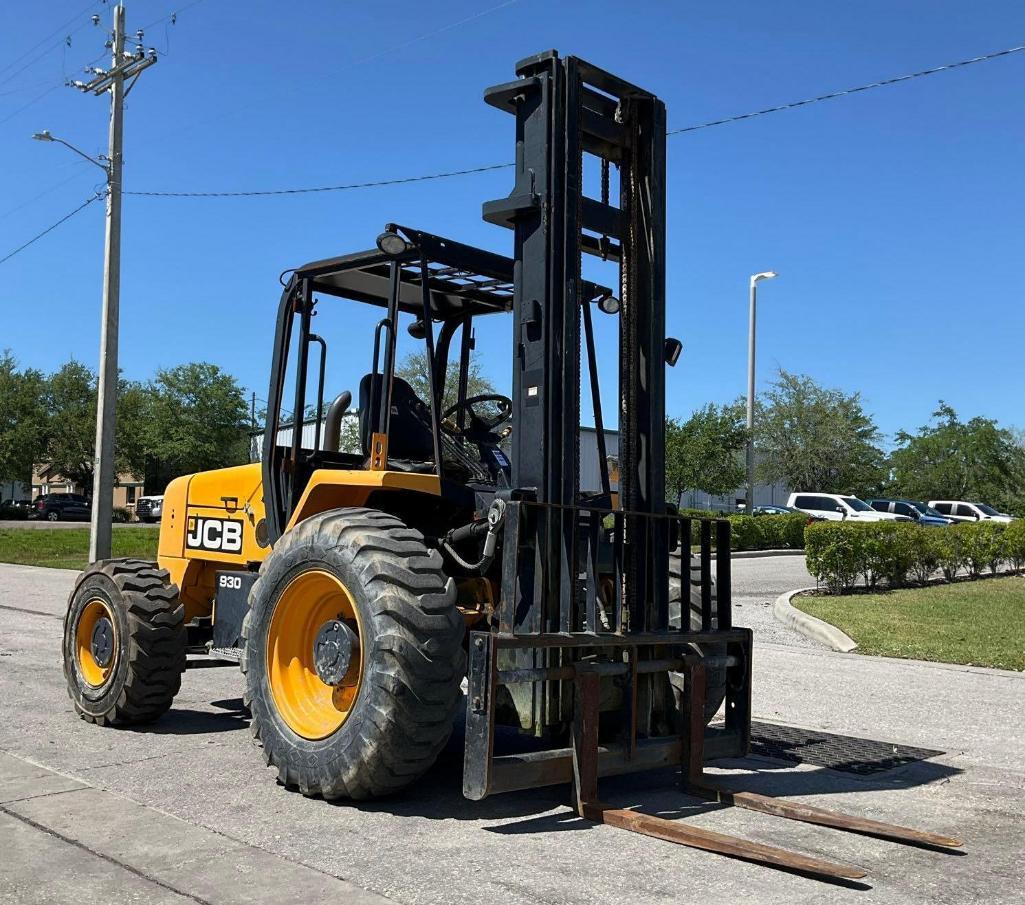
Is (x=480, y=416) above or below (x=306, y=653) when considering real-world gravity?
above

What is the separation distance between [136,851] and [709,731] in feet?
10.7

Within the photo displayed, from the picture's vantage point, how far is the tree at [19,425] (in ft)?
220

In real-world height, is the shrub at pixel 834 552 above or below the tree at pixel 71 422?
below

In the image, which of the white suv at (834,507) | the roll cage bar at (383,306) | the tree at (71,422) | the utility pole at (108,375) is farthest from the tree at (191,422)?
the roll cage bar at (383,306)

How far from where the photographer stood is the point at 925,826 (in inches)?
220

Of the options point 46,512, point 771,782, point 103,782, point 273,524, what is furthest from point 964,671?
point 46,512

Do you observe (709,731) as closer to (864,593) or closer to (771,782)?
(771,782)

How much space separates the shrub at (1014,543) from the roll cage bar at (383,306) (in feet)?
62.3

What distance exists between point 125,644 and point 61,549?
27.7m

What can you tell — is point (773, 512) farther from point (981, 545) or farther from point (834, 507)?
point (981, 545)

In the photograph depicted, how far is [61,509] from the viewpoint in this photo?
2566 inches

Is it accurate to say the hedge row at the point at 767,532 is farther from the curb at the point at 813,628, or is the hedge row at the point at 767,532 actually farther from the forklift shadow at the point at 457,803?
the forklift shadow at the point at 457,803

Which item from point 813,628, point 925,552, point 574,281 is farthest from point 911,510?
point 574,281

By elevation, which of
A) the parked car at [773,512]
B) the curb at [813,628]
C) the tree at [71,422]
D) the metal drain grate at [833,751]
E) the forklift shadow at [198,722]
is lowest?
the forklift shadow at [198,722]
